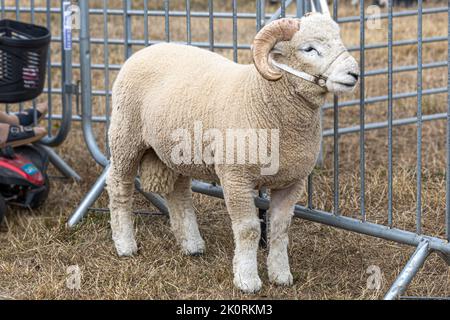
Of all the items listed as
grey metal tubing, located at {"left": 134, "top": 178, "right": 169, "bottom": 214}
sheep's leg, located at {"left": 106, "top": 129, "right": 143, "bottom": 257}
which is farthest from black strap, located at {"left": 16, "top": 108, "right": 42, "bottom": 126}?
sheep's leg, located at {"left": 106, "top": 129, "right": 143, "bottom": 257}

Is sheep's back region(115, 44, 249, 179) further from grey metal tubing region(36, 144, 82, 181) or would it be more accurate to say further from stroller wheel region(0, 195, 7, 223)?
grey metal tubing region(36, 144, 82, 181)

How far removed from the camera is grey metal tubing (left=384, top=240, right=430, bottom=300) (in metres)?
3.68

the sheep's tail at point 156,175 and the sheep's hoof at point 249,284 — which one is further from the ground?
the sheep's tail at point 156,175

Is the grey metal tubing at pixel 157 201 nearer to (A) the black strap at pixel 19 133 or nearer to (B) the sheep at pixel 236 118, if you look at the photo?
(B) the sheep at pixel 236 118

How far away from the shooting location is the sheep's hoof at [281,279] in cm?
395

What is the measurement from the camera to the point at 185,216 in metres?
4.40

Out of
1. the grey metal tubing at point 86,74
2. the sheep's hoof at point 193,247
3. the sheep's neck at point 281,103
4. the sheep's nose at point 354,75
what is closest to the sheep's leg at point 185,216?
the sheep's hoof at point 193,247

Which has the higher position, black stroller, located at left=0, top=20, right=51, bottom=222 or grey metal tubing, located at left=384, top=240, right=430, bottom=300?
black stroller, located at left=0, top=20, right=51, bottom=222

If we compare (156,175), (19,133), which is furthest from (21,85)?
(156,175)

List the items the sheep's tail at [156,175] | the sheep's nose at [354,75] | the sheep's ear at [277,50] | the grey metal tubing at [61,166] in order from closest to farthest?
the sheep's nose at [354,75] < the sheep's ear at [277,50] < the sheep's tail at [156,175] < the grey metal tubing at [61,166]

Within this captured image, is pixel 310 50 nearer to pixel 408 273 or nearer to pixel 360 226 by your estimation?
pixel 360 226

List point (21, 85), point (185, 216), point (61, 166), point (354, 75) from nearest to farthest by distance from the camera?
1. point (354, 75)
2. point (185, 216)
3. point (21, 85)
4. point (61, 166)

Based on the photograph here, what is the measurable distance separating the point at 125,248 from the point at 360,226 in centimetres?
122

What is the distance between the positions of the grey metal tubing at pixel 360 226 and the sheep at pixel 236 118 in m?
0.30
